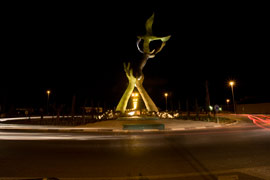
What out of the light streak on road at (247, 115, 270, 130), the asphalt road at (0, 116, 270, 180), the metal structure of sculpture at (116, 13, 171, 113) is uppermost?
the metal structure of sculpture at (116, 13, 171, 113)

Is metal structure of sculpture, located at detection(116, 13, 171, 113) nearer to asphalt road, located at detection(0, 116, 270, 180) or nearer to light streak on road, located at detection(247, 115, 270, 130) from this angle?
light streak on road, located at detection(247, 115, 270, 130)

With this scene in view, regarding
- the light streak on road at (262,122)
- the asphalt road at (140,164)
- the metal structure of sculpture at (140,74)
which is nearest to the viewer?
the asphalt road at (140,164)

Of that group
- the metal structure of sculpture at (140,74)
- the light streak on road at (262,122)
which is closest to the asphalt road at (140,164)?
the light streak on road at (262,122)

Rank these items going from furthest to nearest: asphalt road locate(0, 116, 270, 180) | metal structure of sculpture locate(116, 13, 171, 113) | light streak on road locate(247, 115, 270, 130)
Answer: metal structure of sculpture locate(116, 13, 171, 113) < light streak on road locate(247, 115, 270, 130) < asphalt road locate(0, 116, 270, 180)

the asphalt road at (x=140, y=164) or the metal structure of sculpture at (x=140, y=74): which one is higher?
the metal structure of sculpture at (x=140, y=74)

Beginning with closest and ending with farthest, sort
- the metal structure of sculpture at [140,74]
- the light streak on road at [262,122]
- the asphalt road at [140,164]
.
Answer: the asphalt road at [140,164] < the light streak on road at [262,122] < the metal structure of sculpture at [140,74]

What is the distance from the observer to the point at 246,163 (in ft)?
18.4

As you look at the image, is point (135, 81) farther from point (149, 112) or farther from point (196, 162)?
point (196, 162)

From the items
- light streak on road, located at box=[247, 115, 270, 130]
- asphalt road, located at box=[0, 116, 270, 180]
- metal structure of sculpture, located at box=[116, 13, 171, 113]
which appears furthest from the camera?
metal structure of sculpture, located at box=[116, 13, 171, 113]

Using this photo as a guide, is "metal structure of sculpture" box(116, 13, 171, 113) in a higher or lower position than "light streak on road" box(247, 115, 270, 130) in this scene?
higher

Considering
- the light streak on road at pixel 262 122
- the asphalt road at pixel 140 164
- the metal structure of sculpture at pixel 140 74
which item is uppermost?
the metal structure of sculpture at pixel 140 74

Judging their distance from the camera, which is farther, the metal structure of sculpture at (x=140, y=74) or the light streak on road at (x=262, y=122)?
the metal structure of sculpture at (x=140, y=74)

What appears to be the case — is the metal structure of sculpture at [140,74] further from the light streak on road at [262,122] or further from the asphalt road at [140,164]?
the asphalt road at [140,164]

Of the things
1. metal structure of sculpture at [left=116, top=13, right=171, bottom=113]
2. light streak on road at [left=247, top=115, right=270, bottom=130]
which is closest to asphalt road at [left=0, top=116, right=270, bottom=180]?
light streak on road at [left=247, top=115, right=270, bottom=130]
